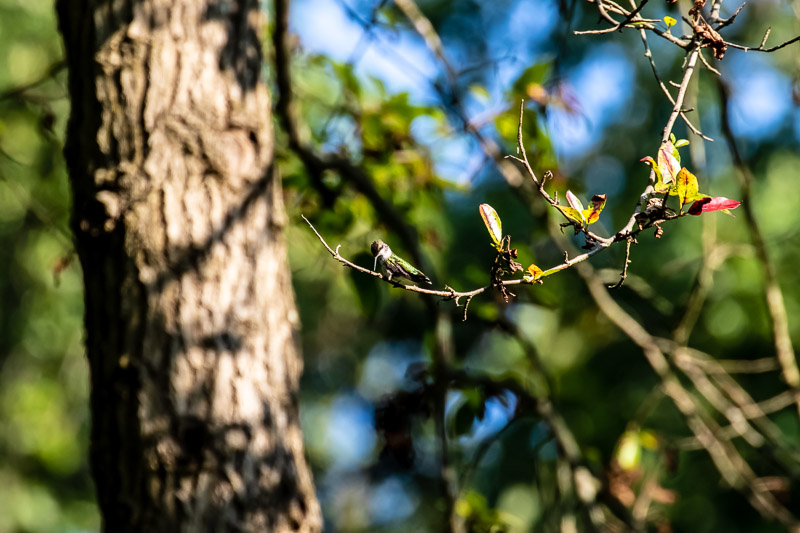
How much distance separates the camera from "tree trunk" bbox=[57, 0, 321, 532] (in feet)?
5.22

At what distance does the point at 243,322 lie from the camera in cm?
170

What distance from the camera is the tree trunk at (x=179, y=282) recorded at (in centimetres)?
159

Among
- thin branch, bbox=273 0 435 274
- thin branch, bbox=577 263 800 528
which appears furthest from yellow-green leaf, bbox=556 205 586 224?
thin branch, bbox=577 263 800 528

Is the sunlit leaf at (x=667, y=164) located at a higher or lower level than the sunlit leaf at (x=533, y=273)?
higher

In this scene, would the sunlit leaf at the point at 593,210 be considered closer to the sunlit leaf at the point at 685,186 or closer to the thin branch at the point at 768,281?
the sunlit leaf at the point at 685,186

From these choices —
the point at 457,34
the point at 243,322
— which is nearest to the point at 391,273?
the point at 243,322

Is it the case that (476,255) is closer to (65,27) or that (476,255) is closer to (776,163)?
(776,163)

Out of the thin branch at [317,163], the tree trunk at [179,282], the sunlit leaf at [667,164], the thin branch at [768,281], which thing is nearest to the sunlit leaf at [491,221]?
the sunlit leaf at [667,164]

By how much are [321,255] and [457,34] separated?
4.76 metres

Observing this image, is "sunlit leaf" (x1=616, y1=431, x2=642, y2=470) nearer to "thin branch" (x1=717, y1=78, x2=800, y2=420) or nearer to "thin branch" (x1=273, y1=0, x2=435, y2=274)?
"thin branch" (x1=717, y1=78, x2=800, y2=420)

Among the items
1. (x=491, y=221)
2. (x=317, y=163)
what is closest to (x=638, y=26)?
(x=491, y=221)

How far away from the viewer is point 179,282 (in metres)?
1.65

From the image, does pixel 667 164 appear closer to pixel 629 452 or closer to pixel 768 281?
pixel 629 452

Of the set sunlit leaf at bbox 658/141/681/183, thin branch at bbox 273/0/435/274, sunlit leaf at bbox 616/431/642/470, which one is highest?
thin branch at bbox 273/0/435/274
